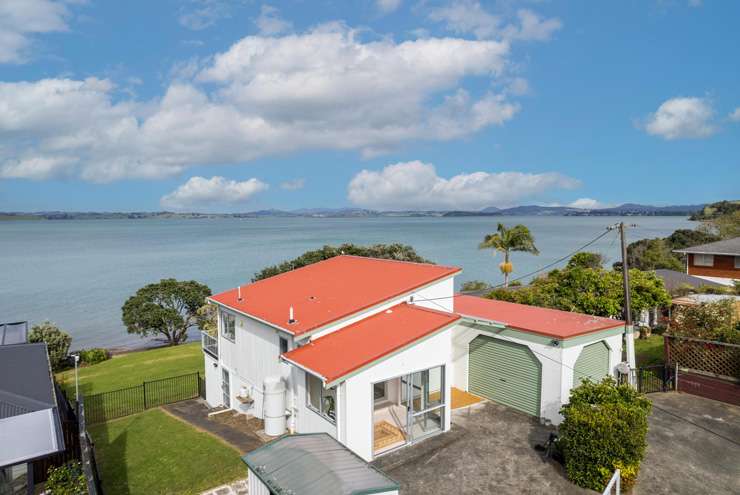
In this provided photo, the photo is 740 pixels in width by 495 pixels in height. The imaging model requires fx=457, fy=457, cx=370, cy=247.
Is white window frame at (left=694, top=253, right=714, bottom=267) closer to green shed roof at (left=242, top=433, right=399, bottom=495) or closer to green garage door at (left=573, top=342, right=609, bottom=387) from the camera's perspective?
green garage door at (left=573, top=342, right=609, bottom=387)

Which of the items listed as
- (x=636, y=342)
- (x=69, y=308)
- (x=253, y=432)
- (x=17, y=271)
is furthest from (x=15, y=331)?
(x=17, y=271)

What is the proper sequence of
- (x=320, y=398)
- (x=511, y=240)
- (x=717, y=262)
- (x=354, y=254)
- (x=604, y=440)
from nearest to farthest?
1. (x=604, y=440)
2. (x=320, y=398)
3. (x=717, y=262)
4. (x=511, y=240)
5. (x=354, y=254)

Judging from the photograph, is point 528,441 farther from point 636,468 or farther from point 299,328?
point 299,328

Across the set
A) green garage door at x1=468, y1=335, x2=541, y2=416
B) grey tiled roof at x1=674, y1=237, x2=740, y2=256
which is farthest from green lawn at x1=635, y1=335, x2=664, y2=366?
grey tiled roof at x1=674, y1=237, x2=740, y2=256

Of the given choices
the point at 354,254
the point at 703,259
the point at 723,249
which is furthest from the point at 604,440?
the point at 354,254

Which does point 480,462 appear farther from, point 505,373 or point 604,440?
point 505,373
